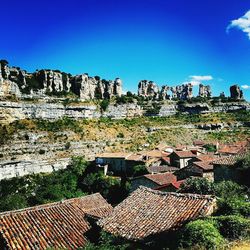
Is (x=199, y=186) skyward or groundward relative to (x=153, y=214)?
groundward

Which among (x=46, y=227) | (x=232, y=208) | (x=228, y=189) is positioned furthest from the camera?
(x=228, y=189)

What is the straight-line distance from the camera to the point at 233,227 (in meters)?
14.4

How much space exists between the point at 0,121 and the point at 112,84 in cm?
6260

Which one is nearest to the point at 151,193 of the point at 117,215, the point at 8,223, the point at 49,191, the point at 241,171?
the point at 117,215

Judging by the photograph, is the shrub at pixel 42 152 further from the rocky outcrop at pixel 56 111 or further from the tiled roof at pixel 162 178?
the tiled roof at pixel 162 178

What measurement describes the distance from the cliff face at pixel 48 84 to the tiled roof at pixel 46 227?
260ft

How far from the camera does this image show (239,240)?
1394cm

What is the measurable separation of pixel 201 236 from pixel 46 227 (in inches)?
363

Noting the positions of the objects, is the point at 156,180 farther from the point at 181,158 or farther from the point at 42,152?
the point at 42,152

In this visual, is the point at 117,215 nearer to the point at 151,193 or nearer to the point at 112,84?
the point at 151,193

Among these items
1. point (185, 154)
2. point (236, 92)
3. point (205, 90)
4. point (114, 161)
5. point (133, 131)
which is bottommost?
point (114, 161)

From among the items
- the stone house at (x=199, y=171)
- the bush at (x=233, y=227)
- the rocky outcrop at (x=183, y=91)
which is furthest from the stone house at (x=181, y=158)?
the rocky outcrop at (x=183, y=91)

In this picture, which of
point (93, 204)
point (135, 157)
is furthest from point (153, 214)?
point (135, 157)

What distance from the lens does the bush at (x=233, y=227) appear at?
1423 centimetres
